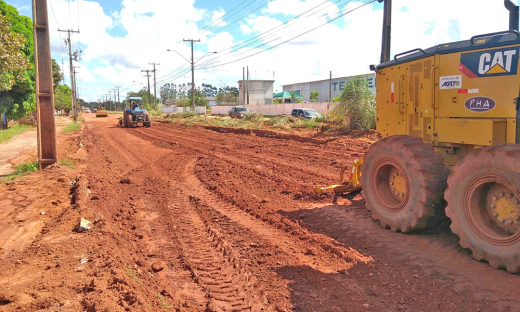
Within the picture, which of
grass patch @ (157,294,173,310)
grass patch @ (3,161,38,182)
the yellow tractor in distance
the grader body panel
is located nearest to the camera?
grass patch @ (157,294,173,310)

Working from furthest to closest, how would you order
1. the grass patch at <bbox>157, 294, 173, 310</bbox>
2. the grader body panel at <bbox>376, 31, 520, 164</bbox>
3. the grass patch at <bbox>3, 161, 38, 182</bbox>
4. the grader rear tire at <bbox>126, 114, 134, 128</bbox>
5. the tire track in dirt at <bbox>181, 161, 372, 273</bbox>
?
the grader rear tire at <bbox>126, 114, 134, 128</bbox> < the grass patch at <bbox>3, 161, 38, 182</bbox> < the tire track in dirt at <bbox>181, 161, 372, 273</bbox> < the grader body panel at <bbox>376, 31, 520, 164</bbox> < the grass patch at <bbox>157, 294, 173, 310</bbox>

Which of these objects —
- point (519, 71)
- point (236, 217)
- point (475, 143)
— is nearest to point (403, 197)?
point (475, 143)

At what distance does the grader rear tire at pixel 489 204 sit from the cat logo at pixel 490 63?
1.01m

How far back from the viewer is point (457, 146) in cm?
523

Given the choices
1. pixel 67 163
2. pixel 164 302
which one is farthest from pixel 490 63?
pixel 67 163

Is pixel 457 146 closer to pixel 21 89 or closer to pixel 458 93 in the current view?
pixel 458 93

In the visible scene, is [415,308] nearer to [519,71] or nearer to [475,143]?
[475,143]

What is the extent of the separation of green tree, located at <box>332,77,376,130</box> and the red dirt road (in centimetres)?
1293

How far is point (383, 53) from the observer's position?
1645 cm

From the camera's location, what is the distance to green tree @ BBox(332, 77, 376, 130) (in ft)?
68.3

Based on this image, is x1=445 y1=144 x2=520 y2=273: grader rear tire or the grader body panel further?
the grader body panel

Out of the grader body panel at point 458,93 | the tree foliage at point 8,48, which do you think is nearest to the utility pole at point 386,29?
the grader body panel at point 458,93

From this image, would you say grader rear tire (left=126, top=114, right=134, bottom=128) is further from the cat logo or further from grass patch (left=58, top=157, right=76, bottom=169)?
the cat logo

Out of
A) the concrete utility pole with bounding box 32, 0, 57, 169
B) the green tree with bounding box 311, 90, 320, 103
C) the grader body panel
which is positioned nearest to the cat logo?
the grader body panel
